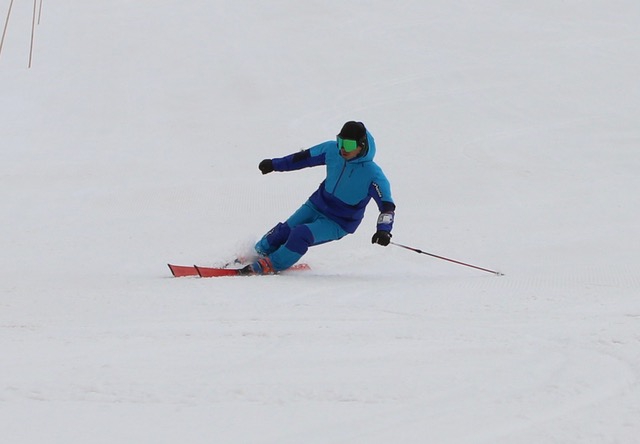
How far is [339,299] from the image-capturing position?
16.8 feet

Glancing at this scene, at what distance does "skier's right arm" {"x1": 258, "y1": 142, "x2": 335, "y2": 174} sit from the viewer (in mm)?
6383

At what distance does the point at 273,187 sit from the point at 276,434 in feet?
20.3

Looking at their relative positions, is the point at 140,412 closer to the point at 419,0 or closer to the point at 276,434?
the point at 276,434

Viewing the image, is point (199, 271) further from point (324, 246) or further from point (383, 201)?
point (324, 246)

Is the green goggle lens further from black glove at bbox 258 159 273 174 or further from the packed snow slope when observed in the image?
the packed snow slope

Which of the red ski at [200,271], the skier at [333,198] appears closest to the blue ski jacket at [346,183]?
the skier at [333,198]

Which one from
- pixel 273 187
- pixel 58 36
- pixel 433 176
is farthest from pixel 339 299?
pixel 58 36

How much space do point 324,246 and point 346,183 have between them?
3.90 feet

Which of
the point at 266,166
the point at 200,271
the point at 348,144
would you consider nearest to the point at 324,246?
the point at 266,166

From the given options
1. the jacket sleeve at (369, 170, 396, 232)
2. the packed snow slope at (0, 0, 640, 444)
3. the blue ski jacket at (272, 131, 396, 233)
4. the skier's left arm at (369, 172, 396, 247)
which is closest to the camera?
the packed snow slope at (0, 0, 640, 444)

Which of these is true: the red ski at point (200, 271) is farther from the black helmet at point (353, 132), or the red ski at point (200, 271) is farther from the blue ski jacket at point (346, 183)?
the black helmet at point (353, 132)

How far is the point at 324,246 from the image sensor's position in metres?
7.35

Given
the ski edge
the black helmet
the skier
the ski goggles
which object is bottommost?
the ski edge

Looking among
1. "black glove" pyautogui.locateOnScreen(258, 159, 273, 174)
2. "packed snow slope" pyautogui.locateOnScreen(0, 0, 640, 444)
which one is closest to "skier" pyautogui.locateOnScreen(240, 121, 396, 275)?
"black glove" pyautogui.locateOnScreen(258, 159, 273, 174)
